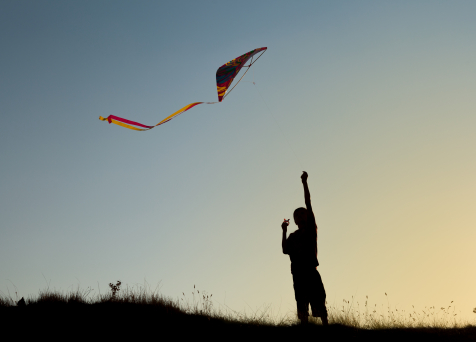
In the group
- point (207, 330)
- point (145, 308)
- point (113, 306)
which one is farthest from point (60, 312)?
point (207, 330)

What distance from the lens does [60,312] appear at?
18.6ft

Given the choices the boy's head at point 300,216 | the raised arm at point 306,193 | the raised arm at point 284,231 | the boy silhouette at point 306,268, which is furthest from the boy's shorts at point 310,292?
the raised arm at point 306,193

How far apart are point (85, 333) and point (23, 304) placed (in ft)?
6.62

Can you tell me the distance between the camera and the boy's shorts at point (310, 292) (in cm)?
513

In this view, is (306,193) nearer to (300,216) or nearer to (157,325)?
(300,216)

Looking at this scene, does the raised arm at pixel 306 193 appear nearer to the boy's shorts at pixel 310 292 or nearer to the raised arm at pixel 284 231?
the raised arm at pixel 284 231

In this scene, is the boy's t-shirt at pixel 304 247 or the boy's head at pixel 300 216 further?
the boy's head at pixel 300 216

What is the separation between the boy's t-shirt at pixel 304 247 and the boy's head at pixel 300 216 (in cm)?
7

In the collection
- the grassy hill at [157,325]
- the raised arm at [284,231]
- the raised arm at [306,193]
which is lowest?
the grassy hill at [157,325]

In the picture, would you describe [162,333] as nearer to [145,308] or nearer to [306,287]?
[145,308]

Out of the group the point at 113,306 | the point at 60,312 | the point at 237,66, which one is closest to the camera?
the point at 60,312

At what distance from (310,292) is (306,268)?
0.30 m

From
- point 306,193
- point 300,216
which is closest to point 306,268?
point 300,216

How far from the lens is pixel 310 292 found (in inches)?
202
